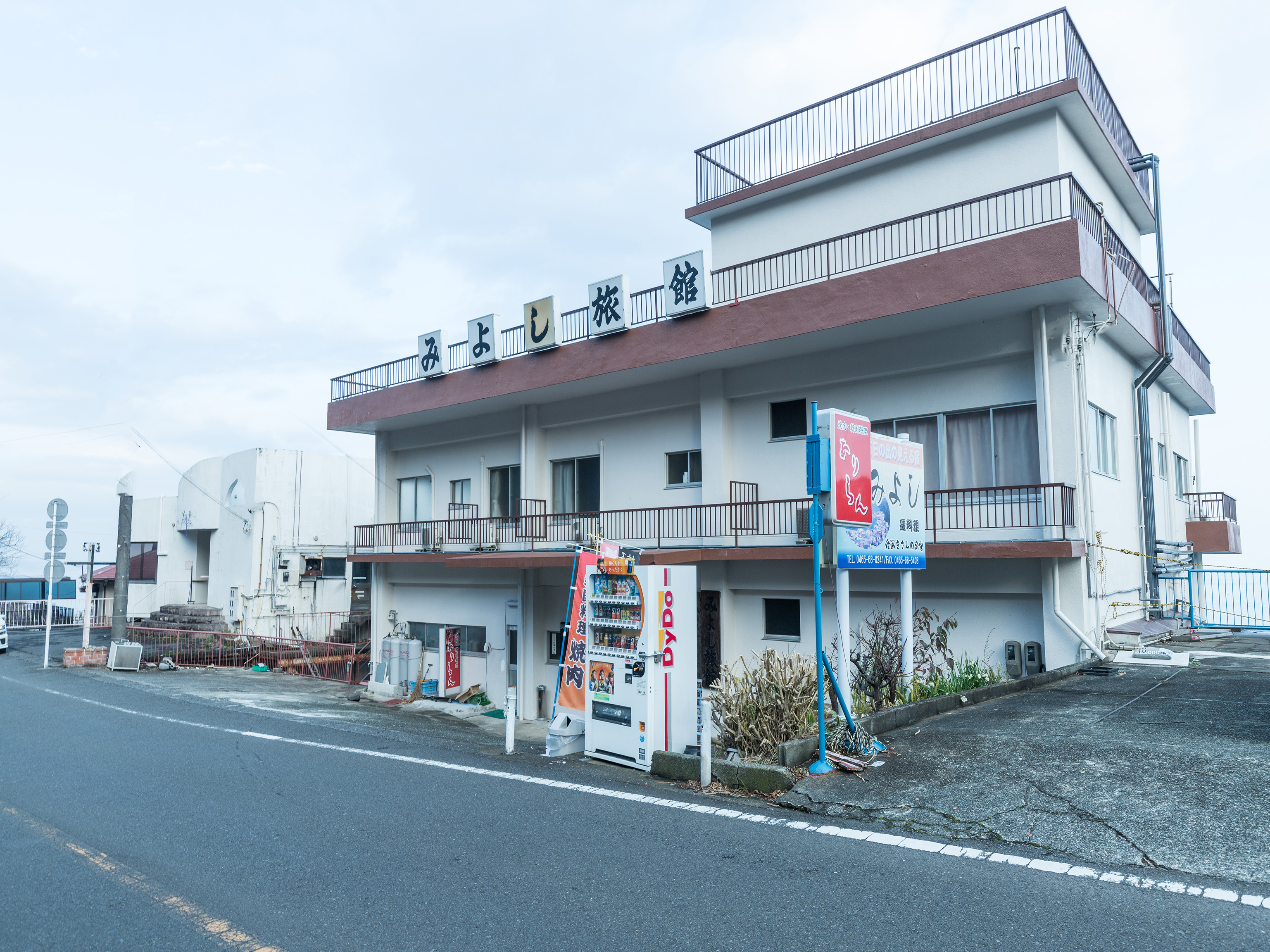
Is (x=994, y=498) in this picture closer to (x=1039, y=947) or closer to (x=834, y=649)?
(x=834, y=649)

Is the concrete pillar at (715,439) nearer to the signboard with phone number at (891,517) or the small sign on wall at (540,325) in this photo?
the small sign on wall at (540,325)

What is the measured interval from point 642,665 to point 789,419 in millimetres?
8680

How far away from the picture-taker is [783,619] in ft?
54.4

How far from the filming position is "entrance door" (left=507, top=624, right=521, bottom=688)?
21359 mm

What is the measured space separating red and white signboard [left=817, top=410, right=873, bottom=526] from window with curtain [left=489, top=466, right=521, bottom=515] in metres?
14.9

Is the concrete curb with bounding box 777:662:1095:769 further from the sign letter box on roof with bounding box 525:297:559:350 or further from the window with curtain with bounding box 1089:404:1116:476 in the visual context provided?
the sign letter box on roof with bounding box 525:297:559:350

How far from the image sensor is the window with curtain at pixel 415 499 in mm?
25203

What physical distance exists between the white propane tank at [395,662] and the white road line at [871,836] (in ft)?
37.5

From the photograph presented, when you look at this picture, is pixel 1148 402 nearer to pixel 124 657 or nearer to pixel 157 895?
pixel 157 895

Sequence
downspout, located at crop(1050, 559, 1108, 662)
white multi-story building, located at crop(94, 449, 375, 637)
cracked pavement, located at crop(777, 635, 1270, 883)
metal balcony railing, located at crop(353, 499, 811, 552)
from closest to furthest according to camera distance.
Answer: cracked pavement, located at crop(777, 635, 1270, 883), downspout, located at crop(1050, 559, 1108, 662), metal balcony railing, located at crop(353, 499, 811, 552), white multi-story building, located at crop(94, 449, 375, 637)

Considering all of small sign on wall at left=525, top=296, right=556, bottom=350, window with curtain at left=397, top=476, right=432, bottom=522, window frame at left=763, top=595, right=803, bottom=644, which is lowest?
window frame at left=763, top=595, right=803, bottom=644

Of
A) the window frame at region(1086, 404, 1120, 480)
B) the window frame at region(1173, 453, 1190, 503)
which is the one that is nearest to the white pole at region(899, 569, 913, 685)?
the window frame at region(1086, 404, 1120, 480)

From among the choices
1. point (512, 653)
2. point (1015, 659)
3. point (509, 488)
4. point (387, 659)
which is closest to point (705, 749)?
point (1015, 659)

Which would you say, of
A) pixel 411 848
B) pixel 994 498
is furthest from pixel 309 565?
pixel 411 848
